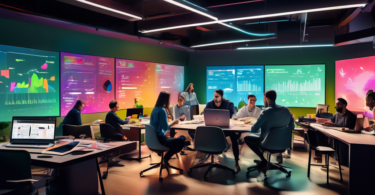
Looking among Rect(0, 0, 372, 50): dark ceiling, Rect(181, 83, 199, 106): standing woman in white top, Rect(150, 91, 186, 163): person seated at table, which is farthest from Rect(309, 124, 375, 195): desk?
Rect(181, 83, 199, 106): standing woman in white top

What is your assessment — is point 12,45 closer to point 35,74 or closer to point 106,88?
point 35,74

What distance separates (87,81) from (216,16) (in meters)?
3.58

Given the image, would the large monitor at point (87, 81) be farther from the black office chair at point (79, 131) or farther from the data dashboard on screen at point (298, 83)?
the data dashboard on screen at point (298, 83)

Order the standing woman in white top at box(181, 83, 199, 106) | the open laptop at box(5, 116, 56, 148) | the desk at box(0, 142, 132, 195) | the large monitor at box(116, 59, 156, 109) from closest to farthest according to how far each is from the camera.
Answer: the desk at box(0, 142, 132, 195), the open laptop at box(5, 116, 56, 148), the large monitor at box(116, 59, 156, 109), the standing woman in white top at box(181, 83, 199, 106)

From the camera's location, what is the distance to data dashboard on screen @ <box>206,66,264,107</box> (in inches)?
333

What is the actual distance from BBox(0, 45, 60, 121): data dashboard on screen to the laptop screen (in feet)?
6.90

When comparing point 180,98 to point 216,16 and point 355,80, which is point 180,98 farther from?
point 355,80

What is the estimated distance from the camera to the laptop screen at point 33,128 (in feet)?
9.91

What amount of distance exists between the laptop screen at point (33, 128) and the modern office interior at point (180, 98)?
13 mm

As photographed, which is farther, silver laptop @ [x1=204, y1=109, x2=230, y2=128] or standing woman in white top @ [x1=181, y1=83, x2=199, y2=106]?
standing woman in white top @ [x1=181, y1=83, x2=199, y2=106]

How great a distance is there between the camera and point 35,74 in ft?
16.7

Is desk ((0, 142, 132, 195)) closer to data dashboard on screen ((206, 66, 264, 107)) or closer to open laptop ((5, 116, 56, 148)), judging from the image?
open laptop ((5, 116, 56, 148))

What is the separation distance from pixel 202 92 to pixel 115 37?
3.92m

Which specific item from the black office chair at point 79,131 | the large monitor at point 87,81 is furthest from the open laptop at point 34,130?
the large monitor at point 87,81
